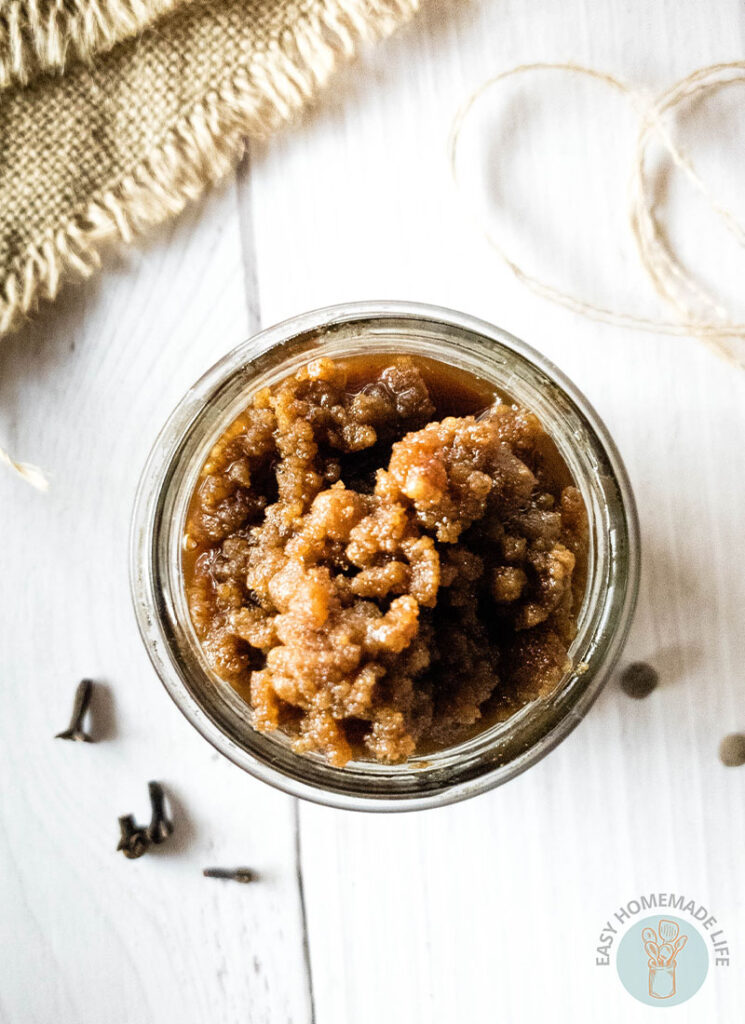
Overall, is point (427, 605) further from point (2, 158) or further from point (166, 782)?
point (2, 158)

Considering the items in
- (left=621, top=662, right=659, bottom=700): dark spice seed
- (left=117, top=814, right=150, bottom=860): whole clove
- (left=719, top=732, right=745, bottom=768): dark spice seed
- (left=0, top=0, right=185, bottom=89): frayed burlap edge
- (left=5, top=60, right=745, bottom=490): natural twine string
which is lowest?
(left=117, top=814, right=150, bottom=860): whole clove

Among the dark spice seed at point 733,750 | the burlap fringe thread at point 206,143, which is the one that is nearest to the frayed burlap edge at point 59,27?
the burlap fringe thread at point 206,143

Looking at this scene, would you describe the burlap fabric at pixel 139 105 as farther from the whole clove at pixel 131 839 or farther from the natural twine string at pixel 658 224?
the whole clove at pixel 131 839

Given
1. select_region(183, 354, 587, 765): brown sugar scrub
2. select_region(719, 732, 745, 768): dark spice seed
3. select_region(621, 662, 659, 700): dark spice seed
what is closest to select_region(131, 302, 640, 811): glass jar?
select_region(183, 354, 587, 765): brown sugar scrub

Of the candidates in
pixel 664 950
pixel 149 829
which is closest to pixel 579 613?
pixel 664 950

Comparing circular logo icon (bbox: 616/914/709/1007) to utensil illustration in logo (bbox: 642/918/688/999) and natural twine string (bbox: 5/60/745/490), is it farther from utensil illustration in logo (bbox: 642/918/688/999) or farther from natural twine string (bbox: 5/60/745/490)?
natural twine string (bbox: 5/60/745/490)

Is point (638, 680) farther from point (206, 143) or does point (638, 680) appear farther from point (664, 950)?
point (206, 143)
